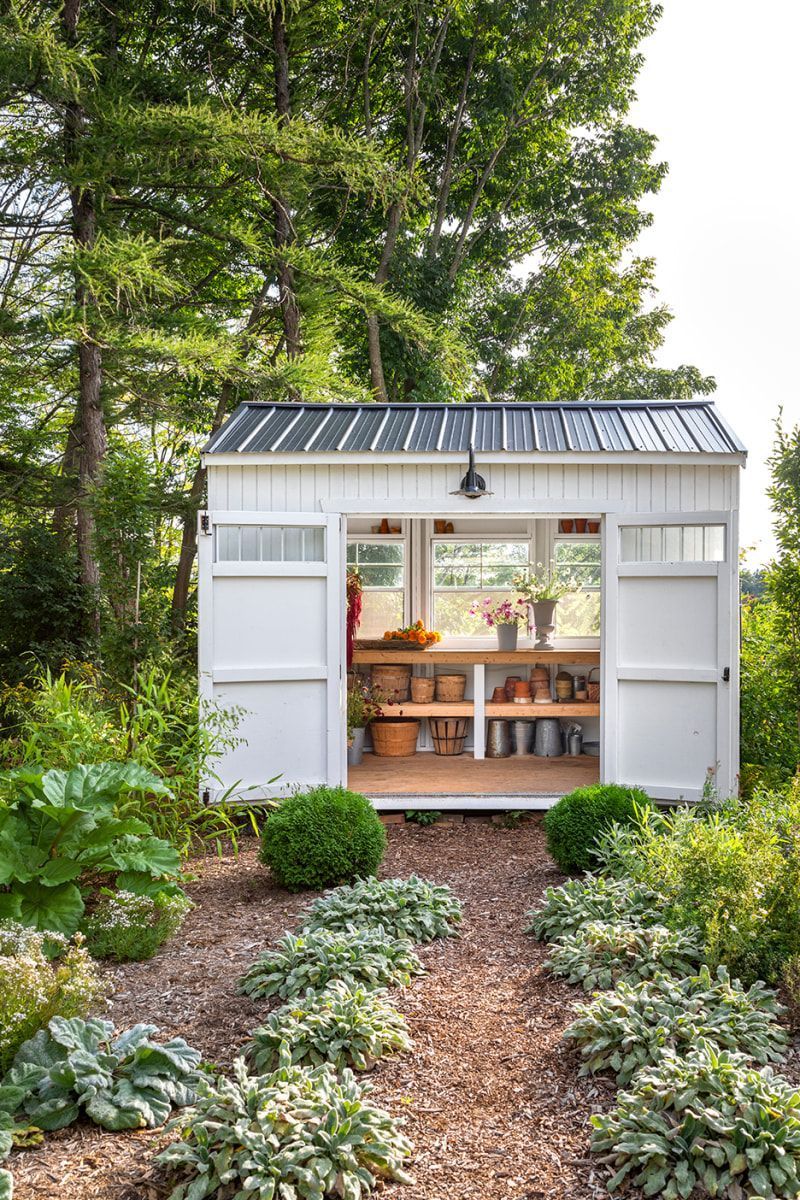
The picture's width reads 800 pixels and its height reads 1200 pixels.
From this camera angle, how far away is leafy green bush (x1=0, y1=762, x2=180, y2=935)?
4.32 m

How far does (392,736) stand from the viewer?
924 centimetres

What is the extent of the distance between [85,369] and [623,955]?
31.4ft

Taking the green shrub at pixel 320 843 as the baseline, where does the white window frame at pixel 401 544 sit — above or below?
above

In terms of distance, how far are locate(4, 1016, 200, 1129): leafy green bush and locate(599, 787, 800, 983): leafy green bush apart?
2081mm

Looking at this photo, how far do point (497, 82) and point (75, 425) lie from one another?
28.6ft

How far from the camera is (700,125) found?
1594cm

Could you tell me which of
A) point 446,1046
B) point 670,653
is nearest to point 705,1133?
point 446,1046

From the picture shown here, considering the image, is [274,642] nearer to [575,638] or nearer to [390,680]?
[390,680]

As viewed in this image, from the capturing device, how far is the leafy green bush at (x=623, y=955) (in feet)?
13.0

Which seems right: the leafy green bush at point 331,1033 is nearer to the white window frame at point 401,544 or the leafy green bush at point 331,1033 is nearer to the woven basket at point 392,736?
the woven basket at point 392,736

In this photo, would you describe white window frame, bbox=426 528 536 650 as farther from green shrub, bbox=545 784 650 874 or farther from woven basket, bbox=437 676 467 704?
green shrub, bbox=545 784 650 874

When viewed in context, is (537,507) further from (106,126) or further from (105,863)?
(106,126)

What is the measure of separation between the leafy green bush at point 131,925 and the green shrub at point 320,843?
2.59 feet

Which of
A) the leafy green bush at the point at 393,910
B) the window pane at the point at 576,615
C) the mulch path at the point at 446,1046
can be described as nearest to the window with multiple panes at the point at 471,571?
the window pane at the point at 576,615
